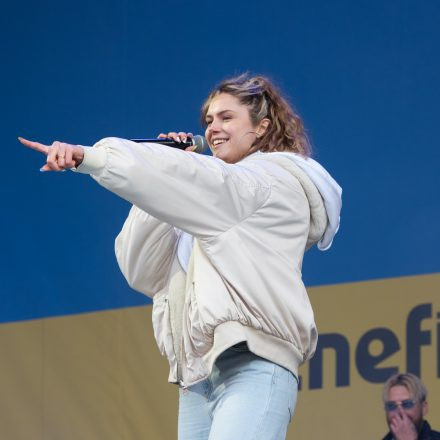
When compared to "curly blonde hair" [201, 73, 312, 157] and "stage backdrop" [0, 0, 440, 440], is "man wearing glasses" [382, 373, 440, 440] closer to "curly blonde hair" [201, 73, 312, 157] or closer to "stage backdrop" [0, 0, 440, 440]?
"stage backdrop" [0, 0, 440, 440]

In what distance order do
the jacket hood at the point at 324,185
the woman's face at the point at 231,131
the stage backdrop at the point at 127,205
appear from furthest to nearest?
1. the stage backdrop at the point at 127,205
2. the woman's face at the point at 231,131
3. the jacket hood at the point at 324,185

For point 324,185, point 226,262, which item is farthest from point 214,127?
point 226,262

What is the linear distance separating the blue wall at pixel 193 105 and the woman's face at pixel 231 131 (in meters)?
1.23

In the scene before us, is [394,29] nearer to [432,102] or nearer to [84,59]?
[432,102]

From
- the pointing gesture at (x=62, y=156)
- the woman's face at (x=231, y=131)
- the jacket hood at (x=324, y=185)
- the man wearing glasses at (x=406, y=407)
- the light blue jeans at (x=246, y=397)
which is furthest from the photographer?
the man wearing glasses at (x=406, y=407)

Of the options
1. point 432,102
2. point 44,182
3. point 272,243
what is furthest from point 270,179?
point 44,182

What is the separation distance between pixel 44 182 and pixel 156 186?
8.20ft

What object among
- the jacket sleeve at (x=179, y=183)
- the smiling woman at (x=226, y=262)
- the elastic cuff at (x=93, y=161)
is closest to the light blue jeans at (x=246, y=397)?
the smiling woman at (x=226, y=262)

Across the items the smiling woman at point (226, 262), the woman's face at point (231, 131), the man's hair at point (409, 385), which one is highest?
the woman's face at point (231, 131)

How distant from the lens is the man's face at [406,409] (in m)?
3.29

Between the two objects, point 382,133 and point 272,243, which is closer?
point 272,243

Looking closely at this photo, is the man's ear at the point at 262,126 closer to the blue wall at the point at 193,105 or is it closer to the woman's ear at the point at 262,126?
the woman's ear at the point at 262,126

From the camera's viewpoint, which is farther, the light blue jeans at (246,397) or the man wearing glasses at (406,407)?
the man wearing glasses at (406,407)

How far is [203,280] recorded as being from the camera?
205 centimetres
